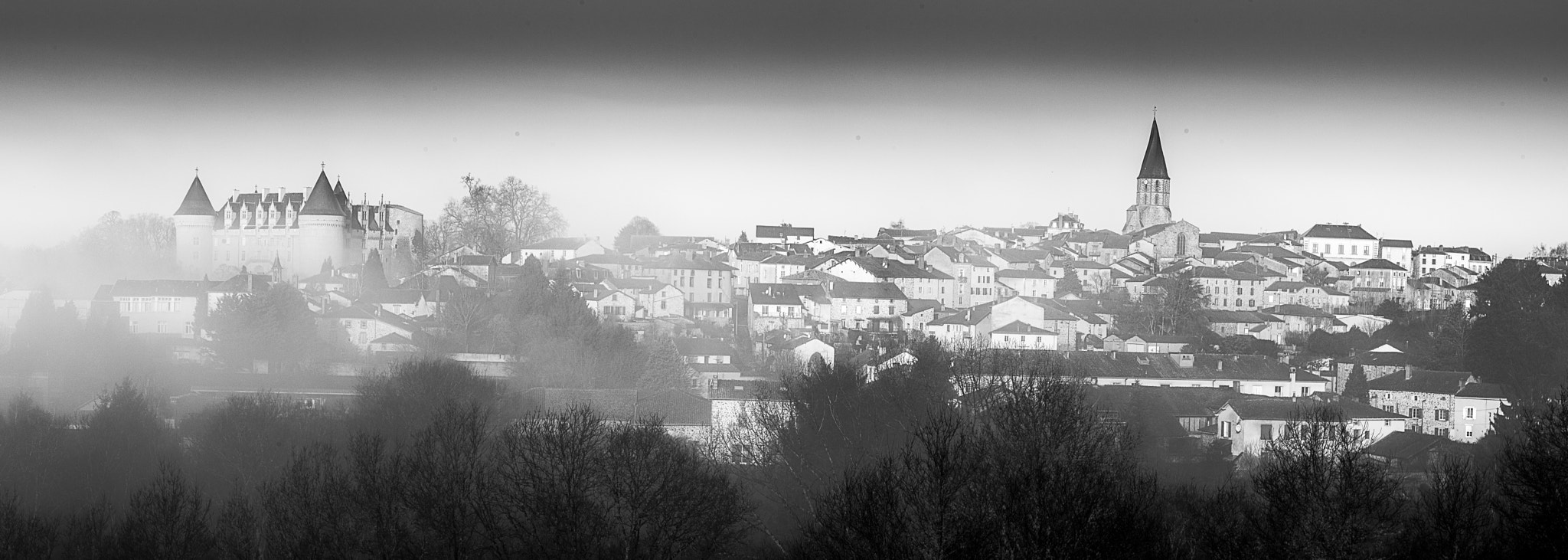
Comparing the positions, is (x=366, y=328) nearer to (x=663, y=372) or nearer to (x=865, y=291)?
(x=663, y=372)

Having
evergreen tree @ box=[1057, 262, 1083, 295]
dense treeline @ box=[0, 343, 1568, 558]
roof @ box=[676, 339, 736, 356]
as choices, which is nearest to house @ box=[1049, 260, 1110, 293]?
evergreen tree @ box=[1057, 262, 1083, 295]

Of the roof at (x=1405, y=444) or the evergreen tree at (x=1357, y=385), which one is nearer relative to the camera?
the roof at (x=1405, y=444)

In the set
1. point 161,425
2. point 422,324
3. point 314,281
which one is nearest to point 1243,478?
point 161,425

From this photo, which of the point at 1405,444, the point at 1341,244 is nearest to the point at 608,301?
the point at 1405,444

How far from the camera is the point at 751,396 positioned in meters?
19.2

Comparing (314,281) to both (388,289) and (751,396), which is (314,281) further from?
(751,396)

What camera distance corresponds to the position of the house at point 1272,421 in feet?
60.1

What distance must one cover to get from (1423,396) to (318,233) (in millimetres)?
23908

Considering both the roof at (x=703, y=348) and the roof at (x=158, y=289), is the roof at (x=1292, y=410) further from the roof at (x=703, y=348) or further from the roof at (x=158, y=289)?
the roof at (x=158, y=289)

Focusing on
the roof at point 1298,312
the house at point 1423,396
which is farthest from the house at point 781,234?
the house at point 1423,396

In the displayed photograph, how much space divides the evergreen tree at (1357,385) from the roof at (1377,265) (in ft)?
48.9

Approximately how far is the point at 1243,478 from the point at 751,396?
6.14 meters

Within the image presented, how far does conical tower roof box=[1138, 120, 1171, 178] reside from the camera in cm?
4288

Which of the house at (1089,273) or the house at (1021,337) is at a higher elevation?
the house at (1089,273)
